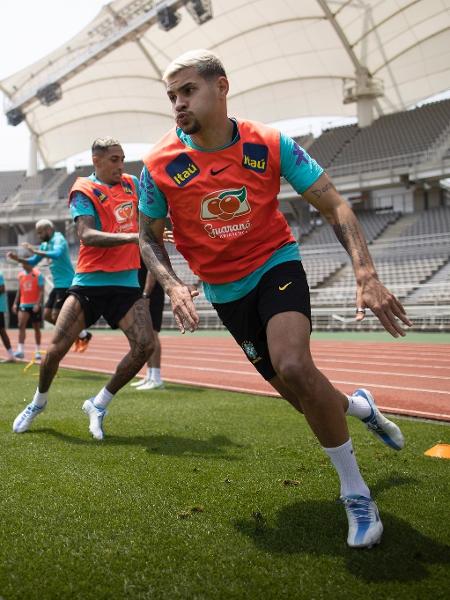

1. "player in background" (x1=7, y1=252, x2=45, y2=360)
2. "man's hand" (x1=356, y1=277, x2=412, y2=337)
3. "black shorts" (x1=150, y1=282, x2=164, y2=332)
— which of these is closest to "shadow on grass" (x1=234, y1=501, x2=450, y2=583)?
"man's hand" (x1=356, y1=277, x2=412, y2=337)

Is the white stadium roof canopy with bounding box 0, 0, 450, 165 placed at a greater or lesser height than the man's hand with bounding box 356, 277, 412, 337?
greater

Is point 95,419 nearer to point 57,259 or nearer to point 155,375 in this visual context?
point 155,375

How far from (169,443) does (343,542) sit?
2.10 metres

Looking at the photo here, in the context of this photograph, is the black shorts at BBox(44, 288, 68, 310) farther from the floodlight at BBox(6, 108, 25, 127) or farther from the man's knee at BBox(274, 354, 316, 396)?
the floodlight at BBox(6, 108, 25, 127)

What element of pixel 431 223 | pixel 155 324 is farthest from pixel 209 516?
pixel 431 223

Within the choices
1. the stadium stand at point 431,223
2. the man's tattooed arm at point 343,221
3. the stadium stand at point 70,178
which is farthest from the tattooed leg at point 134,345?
the stadium stand at point 70,178

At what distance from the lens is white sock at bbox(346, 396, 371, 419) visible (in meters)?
3.34

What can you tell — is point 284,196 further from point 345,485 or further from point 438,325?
point 345,485

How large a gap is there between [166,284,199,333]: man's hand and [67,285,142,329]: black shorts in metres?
2.16

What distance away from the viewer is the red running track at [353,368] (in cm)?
674

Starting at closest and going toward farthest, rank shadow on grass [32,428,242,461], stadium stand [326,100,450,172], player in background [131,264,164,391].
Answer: shadow on grass [32,428,242,461]
player in background [131,264,164,391]
stadium stand [326,100,450,172]

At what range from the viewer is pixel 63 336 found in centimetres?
483

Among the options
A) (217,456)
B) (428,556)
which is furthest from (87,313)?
(428,556)

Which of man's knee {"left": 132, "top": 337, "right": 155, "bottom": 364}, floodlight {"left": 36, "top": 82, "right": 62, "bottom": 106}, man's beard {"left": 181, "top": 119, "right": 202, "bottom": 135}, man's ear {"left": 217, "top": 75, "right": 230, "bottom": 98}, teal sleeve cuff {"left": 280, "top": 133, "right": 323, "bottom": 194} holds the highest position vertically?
floodlight {"left": 36, "top": 82, "right": 62, "bottom": 106}
